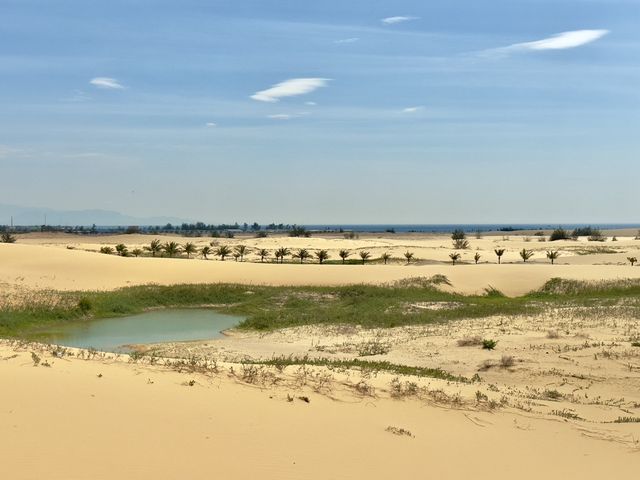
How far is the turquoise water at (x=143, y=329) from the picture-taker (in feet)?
67.5

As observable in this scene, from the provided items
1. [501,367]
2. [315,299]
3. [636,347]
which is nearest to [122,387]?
[501,367]

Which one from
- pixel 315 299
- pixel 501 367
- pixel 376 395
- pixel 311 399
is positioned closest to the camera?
pixel 311 399

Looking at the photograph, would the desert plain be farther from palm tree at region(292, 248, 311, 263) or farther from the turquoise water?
palm tree at region(292, 248, 311, 263)

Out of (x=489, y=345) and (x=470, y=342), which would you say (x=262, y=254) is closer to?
(x=470, y=342)

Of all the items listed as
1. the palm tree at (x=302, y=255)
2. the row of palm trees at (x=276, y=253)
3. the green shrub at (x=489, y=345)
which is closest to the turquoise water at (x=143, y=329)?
the green shrub at (x=489, y=345)

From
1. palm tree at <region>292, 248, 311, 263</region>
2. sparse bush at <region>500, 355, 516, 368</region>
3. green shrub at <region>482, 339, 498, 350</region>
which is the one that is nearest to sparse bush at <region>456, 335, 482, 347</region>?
green shrub at <region>482, 339, 498, 350</region>

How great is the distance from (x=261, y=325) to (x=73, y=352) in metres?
13.3

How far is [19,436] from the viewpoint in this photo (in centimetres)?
677

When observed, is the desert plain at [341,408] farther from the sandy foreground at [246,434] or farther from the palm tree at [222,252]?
the palm tree at [222,252]

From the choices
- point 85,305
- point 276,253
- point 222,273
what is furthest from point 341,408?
point 276,253

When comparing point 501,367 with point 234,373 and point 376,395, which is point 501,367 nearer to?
point 376,395

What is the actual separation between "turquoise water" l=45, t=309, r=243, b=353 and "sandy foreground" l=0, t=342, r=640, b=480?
10.1 meters

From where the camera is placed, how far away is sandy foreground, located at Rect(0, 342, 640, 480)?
670 centimetres

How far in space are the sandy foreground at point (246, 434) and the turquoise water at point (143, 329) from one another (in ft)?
33.1
